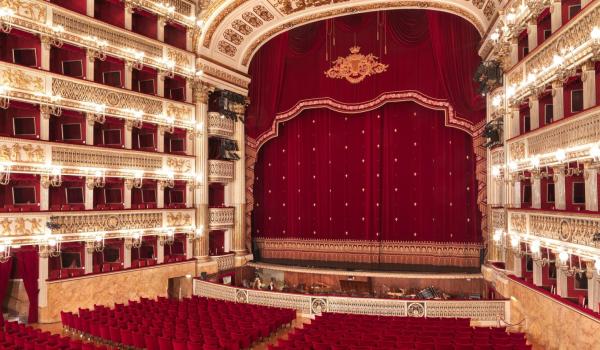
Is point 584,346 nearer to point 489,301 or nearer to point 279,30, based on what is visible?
point 489,301

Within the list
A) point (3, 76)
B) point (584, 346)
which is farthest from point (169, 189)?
point (584, 346)

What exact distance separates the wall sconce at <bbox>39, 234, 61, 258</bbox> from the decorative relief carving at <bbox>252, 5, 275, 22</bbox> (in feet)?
36.0

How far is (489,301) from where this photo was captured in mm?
13445

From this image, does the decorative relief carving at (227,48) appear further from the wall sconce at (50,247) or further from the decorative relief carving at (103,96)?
the wall sconce at (50,247)

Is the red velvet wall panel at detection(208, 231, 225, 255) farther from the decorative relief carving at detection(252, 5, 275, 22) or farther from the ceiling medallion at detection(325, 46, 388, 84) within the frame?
the decorative relief carving at detection(252, 5, 275, 22)

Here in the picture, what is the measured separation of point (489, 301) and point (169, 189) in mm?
11555

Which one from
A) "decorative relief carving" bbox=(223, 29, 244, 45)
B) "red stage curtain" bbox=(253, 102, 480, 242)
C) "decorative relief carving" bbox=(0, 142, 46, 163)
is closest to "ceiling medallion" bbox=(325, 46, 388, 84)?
"red stage curtain" bbox=(253, 102, 480, 242)

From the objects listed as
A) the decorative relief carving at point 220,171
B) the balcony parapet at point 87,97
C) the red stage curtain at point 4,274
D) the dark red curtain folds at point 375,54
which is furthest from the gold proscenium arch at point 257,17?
the red stage curtain at point 4,274

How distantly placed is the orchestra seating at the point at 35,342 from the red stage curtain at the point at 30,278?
10.6 ft

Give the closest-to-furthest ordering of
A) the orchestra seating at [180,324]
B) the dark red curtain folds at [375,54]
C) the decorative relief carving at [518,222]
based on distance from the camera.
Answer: the orchestra seating at [180,324], the decorative relief carving at [518,222], the dark red curtain folds at [375,54]

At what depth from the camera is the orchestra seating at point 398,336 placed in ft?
30.4

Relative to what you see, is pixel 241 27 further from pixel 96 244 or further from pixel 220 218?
pixel 96 244

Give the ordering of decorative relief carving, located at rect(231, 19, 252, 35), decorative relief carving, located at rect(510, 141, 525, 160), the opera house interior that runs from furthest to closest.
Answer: decorative relief carving, located at rect(231, 19, 252, 35) → decorative relief carving, located at rect(510, 141, 525, 160) → the opera house interior

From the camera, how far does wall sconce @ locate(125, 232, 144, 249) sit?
16844 millimetres
